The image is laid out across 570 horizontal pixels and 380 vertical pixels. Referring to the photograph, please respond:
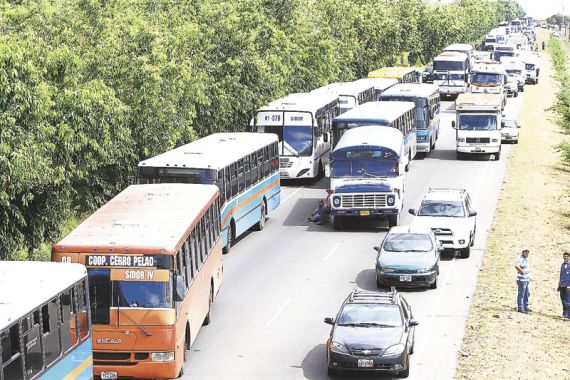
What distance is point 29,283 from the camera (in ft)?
56.4

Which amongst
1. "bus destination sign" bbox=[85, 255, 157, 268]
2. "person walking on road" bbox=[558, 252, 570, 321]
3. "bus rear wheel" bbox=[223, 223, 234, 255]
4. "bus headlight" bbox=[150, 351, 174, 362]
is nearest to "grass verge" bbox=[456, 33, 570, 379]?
"person walking on road" bbox=[558, 252, 570, 321]

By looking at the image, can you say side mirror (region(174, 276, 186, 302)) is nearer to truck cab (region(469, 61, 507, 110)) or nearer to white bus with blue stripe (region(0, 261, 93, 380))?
white bus with blue stripe (region(0, 261, 93, 380))

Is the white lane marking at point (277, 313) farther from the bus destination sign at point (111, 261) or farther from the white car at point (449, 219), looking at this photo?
the bus destination sign at point (111, 261)

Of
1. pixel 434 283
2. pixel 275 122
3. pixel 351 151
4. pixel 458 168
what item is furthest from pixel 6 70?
pixel 458 168

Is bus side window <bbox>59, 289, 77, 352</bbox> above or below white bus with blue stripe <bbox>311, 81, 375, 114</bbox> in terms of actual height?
above

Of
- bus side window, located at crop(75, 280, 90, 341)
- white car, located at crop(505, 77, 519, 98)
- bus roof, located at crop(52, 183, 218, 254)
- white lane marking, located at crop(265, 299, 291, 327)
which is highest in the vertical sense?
bus roof, located at crop(52, 183, 218, 254)

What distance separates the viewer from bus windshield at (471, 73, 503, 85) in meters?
82.4

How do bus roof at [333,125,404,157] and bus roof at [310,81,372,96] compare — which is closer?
bus roof at [333,125,404,157]

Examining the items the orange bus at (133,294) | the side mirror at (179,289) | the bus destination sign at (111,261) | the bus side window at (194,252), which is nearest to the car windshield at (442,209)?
the bus side window at (194,252)

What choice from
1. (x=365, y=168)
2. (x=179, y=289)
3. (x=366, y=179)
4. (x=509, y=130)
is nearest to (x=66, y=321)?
(x=179, y=289)

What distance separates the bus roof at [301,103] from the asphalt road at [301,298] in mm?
3872

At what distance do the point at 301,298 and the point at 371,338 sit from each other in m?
7.44

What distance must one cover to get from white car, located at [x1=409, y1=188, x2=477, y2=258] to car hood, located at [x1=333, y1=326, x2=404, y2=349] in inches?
461

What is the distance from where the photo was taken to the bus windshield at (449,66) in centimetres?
9112
